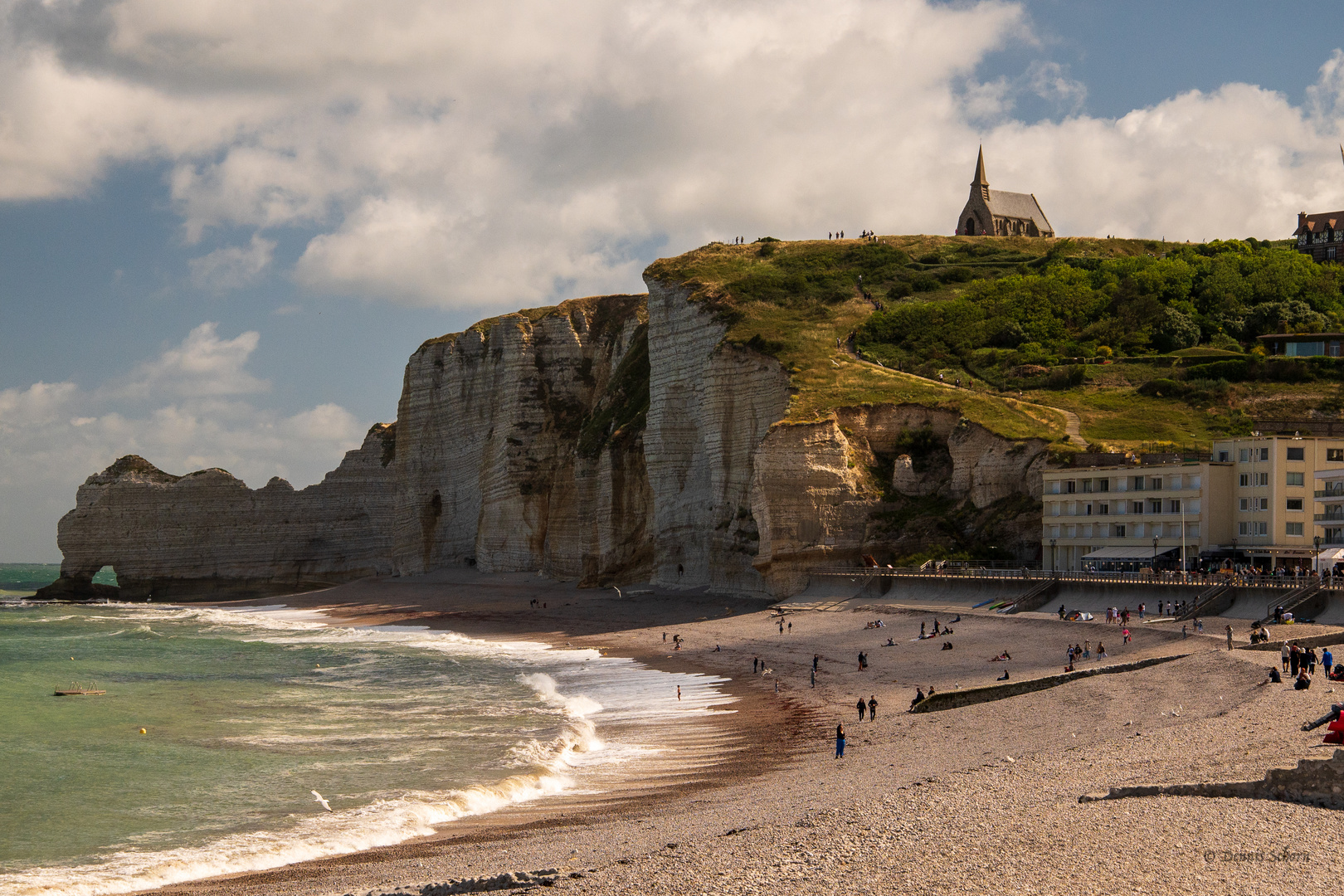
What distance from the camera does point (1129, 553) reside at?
53688 millimetres

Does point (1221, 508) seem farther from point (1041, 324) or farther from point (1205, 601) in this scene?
point (1041, 324)

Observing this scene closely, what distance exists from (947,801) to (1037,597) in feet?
102

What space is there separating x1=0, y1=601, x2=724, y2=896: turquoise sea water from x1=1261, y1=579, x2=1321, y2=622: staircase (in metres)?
18.6

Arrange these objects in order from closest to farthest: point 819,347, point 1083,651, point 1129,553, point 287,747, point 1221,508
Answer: point 287,747 → point 1083,651 → point 1221,508 → point 1129,553 → point 819,347

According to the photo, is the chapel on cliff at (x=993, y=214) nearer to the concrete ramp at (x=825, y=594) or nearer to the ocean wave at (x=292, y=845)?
the concrete ramp at (x=825, y=594)

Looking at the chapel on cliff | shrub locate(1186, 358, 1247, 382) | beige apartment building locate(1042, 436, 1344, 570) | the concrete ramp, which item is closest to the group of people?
beige apartment building locate(1042, 436, 1344, 570)

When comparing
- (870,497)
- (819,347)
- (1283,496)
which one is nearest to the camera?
(1283,496)

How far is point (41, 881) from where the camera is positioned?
20781mm

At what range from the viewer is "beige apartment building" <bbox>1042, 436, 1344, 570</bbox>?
164 feet

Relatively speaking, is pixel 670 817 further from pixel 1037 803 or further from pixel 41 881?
pixel 41 881

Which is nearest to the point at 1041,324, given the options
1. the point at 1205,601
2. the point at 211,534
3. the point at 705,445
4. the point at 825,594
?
the point at 705,445

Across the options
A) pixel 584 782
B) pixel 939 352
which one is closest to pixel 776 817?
pixel 584 782

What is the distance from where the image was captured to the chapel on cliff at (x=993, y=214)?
431 ft

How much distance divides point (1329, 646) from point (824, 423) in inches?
1310
